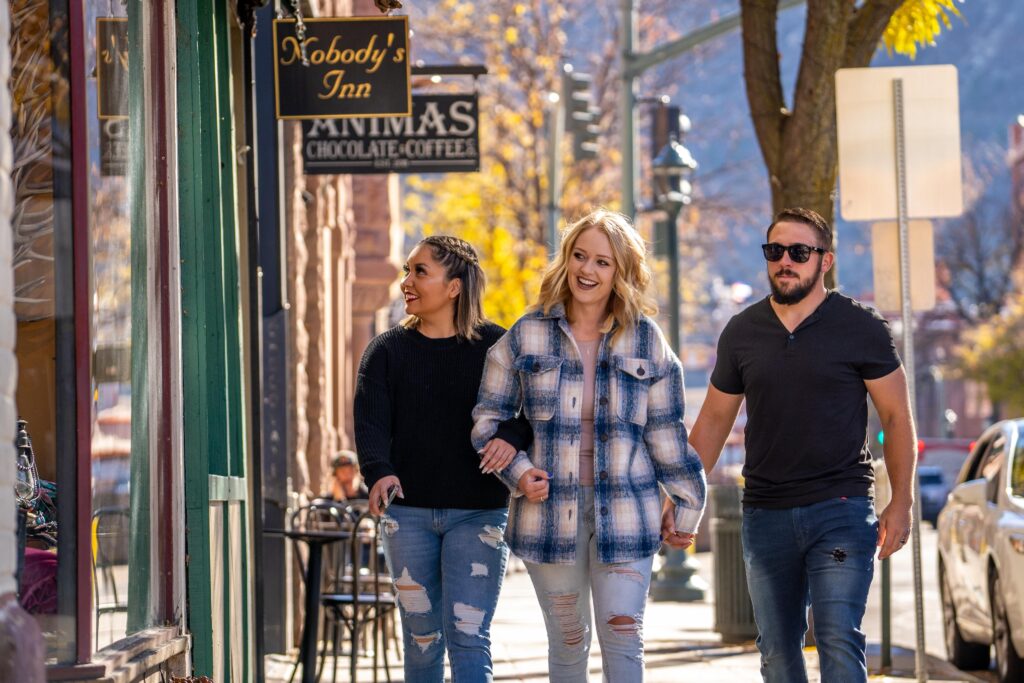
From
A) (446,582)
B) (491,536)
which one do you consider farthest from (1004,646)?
(446,582)

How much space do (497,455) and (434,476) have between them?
0.45 metres

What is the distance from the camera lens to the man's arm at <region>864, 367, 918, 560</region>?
6.43 metres

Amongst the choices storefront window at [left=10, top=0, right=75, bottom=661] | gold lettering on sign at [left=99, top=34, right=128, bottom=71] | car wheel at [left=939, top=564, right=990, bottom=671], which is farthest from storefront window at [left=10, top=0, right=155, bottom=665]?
car wheel at [left=939, top=564, right=990, bottom=671]

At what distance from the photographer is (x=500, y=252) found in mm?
35594

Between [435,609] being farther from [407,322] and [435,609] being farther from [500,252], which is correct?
[500,252]

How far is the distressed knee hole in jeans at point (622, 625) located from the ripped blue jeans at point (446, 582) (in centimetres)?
59

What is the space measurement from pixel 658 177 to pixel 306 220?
195 inches

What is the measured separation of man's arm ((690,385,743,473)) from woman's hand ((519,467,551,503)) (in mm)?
1054

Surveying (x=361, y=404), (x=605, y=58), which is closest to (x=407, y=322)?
(x=361, y=404)

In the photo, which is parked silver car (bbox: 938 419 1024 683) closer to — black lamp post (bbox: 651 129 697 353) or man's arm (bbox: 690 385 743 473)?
man's arm (bbox: 690 385 743 473)

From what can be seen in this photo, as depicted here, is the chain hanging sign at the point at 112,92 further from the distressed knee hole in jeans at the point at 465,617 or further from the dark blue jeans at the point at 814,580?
the dark blue jeans at the point at 814,580

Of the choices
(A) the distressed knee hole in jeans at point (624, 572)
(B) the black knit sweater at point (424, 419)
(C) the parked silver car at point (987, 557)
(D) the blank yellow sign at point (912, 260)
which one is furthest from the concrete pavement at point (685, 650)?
(A) the distressed knee hole in jeans at point (624, 572)

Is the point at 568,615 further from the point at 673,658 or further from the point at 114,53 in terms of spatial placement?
the point at 673,658

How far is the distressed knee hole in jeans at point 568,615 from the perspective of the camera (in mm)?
5957
